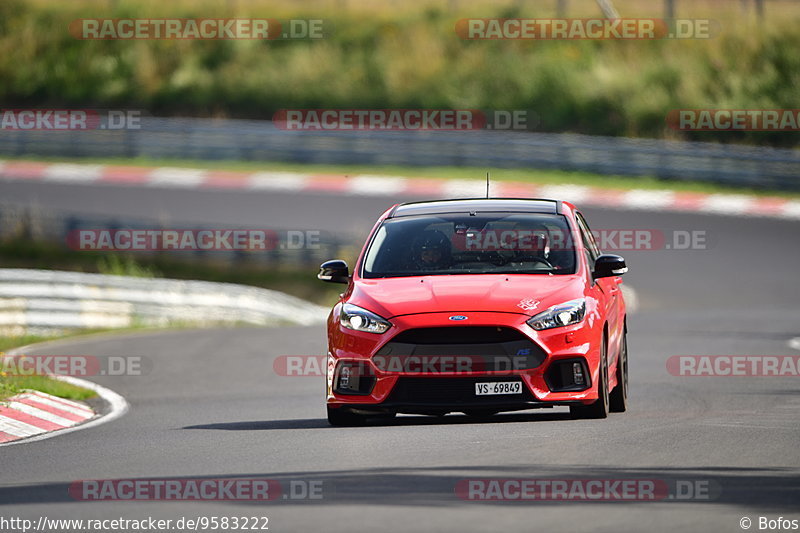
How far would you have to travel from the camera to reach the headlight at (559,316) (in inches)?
425

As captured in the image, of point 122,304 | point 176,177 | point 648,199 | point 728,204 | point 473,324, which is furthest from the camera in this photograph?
point 176,177

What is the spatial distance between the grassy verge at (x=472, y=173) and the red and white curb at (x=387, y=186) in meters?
0.48

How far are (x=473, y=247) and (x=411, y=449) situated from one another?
2.27 m

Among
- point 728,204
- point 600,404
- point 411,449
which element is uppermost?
point 728,204

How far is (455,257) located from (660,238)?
1896cm

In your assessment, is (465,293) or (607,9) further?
(607,9)

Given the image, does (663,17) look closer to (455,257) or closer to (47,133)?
(47,133)

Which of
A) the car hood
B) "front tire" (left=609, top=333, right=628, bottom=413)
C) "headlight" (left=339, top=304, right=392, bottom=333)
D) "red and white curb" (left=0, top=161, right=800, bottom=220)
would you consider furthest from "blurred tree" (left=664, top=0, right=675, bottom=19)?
"headlight" (left=339, top=304, right=392, bottom=333)

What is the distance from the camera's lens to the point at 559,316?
1089 centimetres

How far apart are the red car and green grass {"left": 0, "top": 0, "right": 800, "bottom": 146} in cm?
2934

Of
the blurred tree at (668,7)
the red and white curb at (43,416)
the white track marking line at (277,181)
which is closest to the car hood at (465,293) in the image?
the red and white curb at (43,416)

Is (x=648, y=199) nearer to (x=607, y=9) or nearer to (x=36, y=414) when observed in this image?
(x=607, y=9)

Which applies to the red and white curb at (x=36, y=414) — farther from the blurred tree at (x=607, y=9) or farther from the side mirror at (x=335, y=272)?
the blurred tree at (x=607, y=9)

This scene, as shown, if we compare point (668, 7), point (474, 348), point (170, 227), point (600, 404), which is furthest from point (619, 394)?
point (668, 7)
